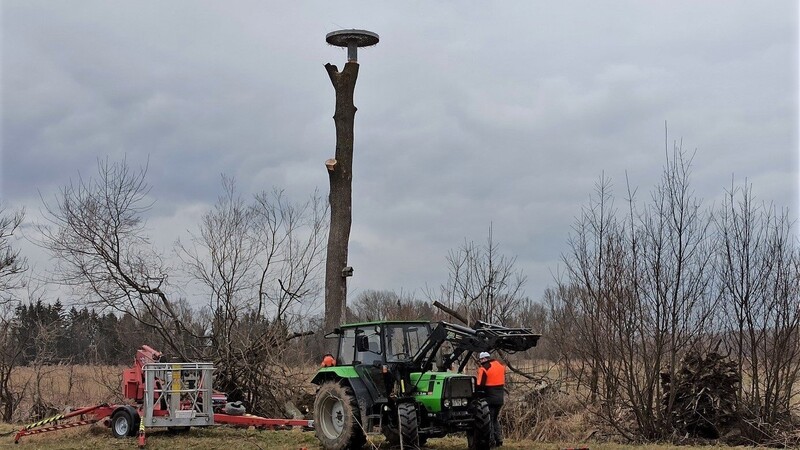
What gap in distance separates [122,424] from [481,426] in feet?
20.5

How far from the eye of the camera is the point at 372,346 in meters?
11.6

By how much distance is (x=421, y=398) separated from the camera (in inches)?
433

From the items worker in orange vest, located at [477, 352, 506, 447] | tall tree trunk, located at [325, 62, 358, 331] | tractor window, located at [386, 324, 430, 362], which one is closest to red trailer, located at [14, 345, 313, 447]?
tractor window, located at [386, 324, 430, 362]

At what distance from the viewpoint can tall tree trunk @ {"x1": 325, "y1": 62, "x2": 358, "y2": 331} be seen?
50.8 feet

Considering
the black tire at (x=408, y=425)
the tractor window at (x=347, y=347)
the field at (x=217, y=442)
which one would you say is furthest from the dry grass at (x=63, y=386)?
the black tire at (x=408, y=425)

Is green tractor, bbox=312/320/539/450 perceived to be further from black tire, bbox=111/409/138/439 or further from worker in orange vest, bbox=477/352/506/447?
black tire, bbox=111/409/138/439

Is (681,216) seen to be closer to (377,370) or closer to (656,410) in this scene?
(656,410)

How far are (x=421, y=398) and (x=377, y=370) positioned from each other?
0.78m

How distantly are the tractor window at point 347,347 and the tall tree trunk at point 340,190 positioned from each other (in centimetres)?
334

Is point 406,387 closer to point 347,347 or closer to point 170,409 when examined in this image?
point 347,347

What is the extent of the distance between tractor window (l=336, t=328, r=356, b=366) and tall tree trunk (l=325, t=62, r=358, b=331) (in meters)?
3.34

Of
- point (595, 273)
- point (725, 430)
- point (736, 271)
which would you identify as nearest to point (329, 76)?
point (595, 273)

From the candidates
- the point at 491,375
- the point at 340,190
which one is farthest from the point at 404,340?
the point at 340,190

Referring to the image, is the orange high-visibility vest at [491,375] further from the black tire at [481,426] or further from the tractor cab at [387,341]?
the tractor cab at [387,341]
